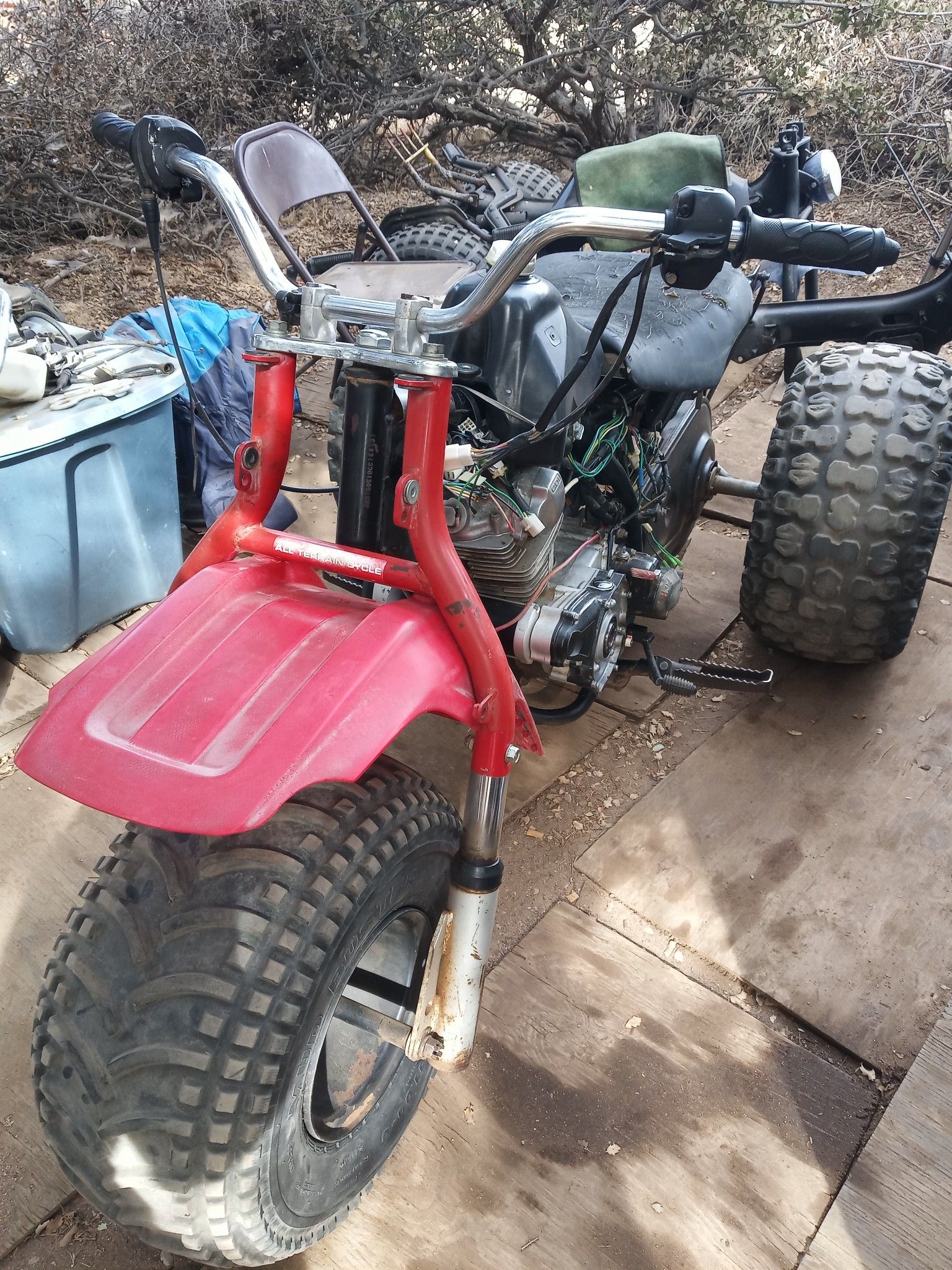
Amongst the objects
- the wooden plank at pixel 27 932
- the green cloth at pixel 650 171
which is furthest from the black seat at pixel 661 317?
the wooden plank at pixel 27 932

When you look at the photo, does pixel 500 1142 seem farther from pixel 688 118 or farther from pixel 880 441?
pixel 688 118

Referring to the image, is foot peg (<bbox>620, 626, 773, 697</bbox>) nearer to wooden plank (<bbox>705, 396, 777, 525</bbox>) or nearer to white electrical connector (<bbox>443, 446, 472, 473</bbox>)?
white electrical connector (<bbox>443, 446, 472, 473</bbox>)

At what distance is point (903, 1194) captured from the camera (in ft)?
5.38

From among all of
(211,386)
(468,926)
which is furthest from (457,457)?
(211,386)

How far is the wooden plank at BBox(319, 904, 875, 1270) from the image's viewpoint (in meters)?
1.58

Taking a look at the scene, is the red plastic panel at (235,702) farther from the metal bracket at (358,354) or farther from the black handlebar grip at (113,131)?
the black handlebar grip at (113,131)

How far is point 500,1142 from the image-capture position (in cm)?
172

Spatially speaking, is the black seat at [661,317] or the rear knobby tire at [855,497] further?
the rear knobby tire at [855,497]

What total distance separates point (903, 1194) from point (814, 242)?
1.55 metres

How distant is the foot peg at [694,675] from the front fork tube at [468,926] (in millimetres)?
1044

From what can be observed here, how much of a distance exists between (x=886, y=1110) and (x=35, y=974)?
1.70 meters

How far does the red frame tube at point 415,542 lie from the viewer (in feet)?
4.41

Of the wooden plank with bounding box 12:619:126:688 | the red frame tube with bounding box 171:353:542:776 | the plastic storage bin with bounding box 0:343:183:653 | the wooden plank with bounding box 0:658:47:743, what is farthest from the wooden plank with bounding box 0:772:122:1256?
the red frame tube with bounding box 171:353:542:776

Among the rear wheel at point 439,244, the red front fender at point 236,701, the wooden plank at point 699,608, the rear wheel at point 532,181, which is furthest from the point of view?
the rear wheel at point 532,181
